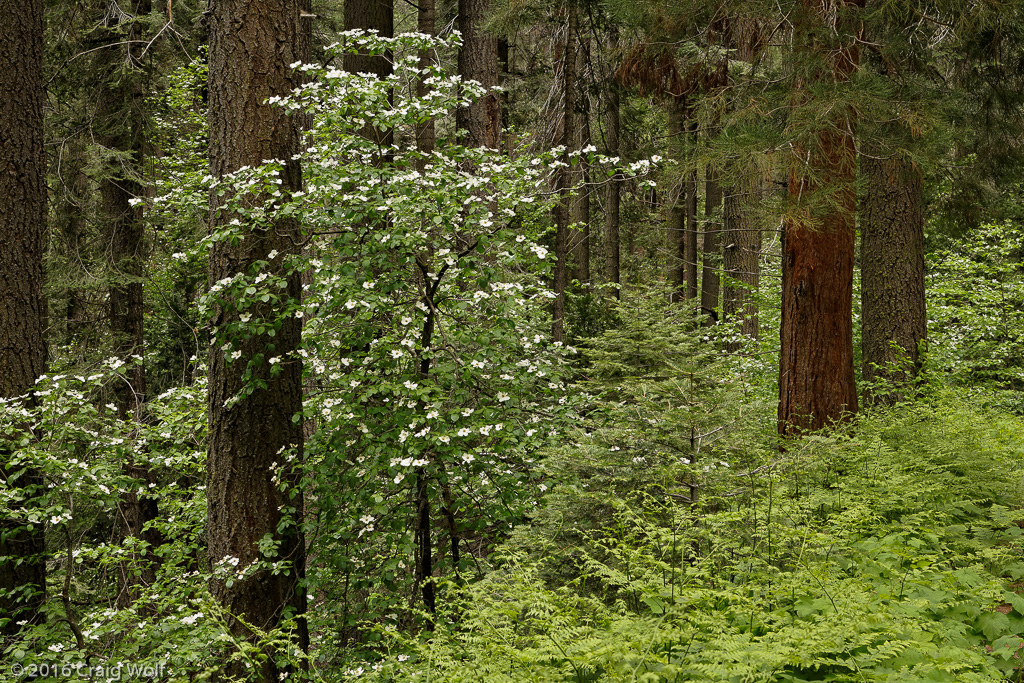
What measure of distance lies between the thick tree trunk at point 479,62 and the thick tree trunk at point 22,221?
4.22 meters

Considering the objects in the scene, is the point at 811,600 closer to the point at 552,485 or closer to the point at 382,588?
the point at 552,485

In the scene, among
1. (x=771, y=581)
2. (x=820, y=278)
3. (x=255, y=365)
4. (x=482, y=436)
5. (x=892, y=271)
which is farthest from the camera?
(x=892, y=271)

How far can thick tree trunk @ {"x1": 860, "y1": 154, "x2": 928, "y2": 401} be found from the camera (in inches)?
328

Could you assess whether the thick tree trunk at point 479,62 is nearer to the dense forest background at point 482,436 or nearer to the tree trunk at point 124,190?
the dense forest background at point 482,436

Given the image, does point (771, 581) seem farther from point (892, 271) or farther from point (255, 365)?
point (892, 271)

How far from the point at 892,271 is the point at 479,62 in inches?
221

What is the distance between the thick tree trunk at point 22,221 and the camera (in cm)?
571

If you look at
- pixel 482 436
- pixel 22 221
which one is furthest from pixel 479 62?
pixel 482 436

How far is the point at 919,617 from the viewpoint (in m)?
3.21

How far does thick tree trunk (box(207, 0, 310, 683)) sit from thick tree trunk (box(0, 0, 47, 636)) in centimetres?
222

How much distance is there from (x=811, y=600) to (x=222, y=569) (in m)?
3.37

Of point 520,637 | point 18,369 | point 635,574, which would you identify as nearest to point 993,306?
point 635,574

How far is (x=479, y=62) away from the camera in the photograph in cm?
845

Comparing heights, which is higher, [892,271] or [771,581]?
[892,271]
